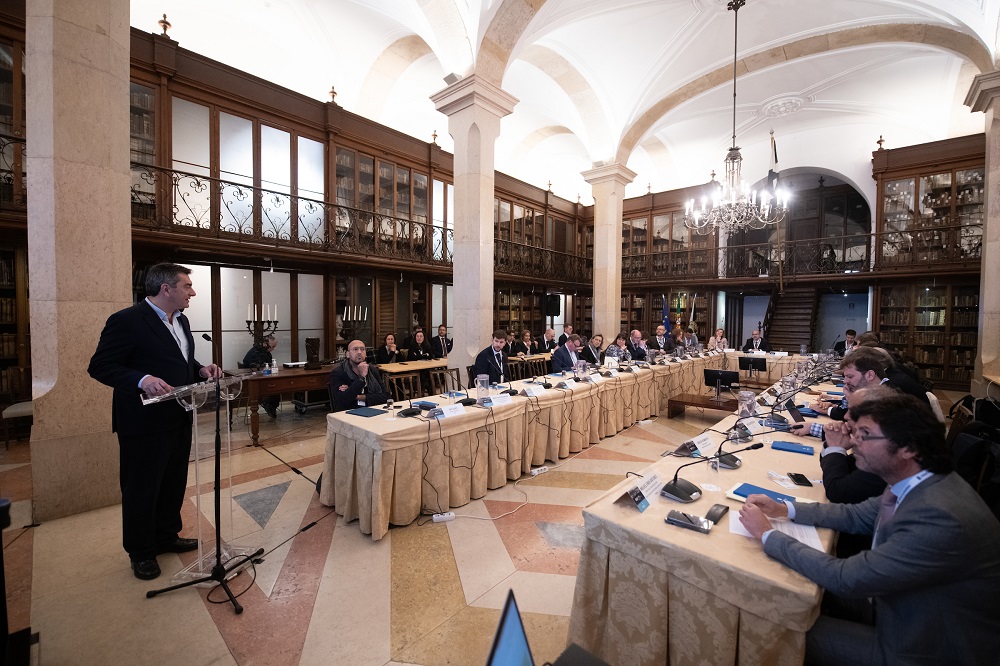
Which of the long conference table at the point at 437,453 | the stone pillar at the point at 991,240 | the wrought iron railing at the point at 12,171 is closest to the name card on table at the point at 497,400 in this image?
the long conference table at the point at 437,453

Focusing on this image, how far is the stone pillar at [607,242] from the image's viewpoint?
31.5 feet

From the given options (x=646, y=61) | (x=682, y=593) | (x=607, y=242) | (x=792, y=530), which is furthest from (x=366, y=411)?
(x=646, y=61)

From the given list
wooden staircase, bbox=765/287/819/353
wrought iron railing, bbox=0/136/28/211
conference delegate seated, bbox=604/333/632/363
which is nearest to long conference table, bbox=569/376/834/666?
conference delegate seated, bbox=604/333/632/363

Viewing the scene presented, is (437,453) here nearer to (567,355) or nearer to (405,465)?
(405,465)

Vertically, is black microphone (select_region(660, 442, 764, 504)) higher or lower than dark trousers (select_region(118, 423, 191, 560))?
higher

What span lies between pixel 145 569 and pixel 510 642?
286cm

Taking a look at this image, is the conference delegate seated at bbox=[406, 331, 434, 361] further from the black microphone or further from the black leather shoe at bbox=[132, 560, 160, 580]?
the black microphone

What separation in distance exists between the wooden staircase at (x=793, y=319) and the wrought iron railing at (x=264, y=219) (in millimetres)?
9854

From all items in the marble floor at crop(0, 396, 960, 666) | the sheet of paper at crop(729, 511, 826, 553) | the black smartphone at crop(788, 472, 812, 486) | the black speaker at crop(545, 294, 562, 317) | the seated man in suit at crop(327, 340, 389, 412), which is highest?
the black speaker at crop(545, 294, 562, 317)

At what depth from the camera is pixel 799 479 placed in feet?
6.91

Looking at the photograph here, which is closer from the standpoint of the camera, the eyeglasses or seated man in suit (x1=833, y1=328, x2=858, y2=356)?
the eyeglasses

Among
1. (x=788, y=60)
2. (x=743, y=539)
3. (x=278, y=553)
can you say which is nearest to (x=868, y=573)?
(x=743, y=539)

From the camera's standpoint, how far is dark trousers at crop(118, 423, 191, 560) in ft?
8.07

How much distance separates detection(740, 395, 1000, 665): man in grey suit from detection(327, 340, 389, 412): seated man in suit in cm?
323
